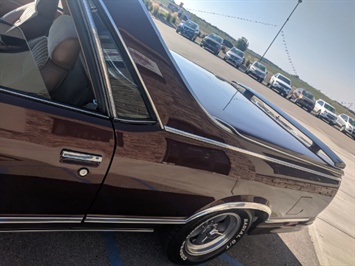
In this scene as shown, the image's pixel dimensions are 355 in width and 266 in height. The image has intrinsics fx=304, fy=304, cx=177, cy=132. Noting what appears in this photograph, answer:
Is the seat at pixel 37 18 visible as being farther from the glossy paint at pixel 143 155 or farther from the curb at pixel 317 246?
the curb at pixel 317 246

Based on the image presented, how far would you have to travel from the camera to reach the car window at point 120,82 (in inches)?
62.3

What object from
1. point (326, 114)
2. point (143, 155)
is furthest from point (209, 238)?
point (326, 114)

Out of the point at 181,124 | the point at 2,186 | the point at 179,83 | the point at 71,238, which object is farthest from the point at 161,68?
the point at 71,238

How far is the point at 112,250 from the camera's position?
2.51 m

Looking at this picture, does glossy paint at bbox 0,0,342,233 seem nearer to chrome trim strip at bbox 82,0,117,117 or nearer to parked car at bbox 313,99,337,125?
chrome trim strip at bbox 82,0,117,117

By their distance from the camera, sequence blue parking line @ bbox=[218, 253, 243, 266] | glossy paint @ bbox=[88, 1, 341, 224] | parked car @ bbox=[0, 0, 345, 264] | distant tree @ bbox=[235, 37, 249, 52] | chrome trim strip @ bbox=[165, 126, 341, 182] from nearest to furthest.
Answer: parked car @ bbox=[0, 0, 345, 264], glossy paint @ bbox=[88, 1, 341, 224], chrome trim strip @ bbox=[165, 126, 341, 182], blue parking line @ bbox=[218, 253, 243, 266], distant tree @ bbox=[235, 37, 249, 52]

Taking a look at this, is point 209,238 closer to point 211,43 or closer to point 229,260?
point 229,260

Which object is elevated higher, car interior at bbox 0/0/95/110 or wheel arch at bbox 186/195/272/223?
car interior at bbox 0/0/95/110

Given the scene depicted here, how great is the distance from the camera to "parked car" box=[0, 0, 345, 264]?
4.76 feet

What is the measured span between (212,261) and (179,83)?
6.07 feet

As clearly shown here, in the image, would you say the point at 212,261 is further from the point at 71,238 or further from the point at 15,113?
the point at 15,113

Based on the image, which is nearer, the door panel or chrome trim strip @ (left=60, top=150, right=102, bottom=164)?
the door panel

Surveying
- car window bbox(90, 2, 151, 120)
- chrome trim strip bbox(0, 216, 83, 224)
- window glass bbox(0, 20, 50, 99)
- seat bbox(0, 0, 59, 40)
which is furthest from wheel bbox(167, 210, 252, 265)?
seat bbox(0, 0, 59, 40)

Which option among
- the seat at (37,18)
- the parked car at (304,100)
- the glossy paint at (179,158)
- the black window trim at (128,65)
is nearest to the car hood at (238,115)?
the glossy paint at (179,158)
